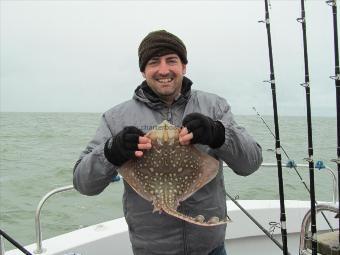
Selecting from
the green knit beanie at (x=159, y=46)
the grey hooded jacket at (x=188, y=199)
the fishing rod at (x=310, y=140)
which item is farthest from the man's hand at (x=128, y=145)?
the fishing rod at (x=310, y=140)

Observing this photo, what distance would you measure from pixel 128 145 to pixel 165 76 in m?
0.59

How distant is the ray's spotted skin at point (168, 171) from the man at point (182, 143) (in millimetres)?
84

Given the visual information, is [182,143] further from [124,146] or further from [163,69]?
[163,69]

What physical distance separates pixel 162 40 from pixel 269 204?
316 cm

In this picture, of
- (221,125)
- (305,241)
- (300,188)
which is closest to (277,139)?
(305,241)

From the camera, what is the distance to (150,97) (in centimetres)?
251

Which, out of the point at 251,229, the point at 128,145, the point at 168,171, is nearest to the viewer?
the point at 128,145

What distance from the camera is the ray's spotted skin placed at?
84.2 inches

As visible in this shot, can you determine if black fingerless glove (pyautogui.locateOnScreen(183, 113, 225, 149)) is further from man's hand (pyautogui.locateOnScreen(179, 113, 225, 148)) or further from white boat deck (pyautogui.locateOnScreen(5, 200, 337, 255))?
white boat deck (pyautogui.locateOnScreen(5, 200, 337, 255))

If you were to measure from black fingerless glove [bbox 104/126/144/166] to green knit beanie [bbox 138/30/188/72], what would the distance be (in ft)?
1.98

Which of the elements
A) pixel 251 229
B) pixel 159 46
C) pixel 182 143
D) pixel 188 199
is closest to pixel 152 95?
pixel 159 46

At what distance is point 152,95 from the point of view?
8.30ft

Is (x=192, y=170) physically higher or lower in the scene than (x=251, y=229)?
higher

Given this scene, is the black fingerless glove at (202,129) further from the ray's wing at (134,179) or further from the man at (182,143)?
the ray's wing at (134,179)
